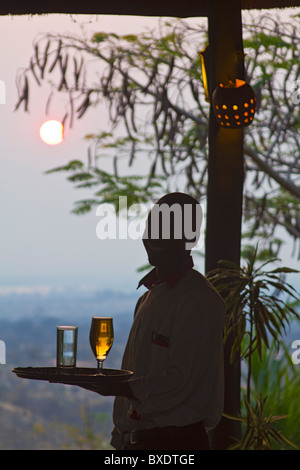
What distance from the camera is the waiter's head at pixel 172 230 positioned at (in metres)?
2.24

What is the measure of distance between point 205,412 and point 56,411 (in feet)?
16.8

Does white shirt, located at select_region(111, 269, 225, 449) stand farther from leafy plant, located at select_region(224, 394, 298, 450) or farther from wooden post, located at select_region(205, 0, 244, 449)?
wooden post, located at select_region(205, 0, 244, 449)

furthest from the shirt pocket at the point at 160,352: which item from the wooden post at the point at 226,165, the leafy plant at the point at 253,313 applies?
the wooden post at the point at 226,165

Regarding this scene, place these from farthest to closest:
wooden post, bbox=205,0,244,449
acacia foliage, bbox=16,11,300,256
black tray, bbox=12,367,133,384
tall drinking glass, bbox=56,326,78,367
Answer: acacia foliage, bbox=16,11,300,256, wooden post, bbox=205,0,244,449, tall drinking glass, bbox=56,326,78,367, black tray, bbox=12,367,133,384

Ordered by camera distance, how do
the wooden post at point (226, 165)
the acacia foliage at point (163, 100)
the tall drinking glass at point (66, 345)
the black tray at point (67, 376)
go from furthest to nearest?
1. the acacia foliage at point (163, 100)
2. the wooden post at point (226, 165)
3. the tall drinking glass at point (66, 345)
4. the black tray at point (67, 376)

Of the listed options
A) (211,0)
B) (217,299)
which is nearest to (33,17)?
(211,0)

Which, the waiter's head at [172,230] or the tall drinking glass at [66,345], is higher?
the waiter's head at [172,230]

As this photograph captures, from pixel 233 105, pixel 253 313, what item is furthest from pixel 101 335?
pixel 233 105

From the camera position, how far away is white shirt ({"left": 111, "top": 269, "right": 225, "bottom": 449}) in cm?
213

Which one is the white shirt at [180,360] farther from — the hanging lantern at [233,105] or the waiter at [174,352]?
the hanging lantern at [233,105]

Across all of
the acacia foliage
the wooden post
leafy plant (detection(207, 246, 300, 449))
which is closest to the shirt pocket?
leafy plant (detection(207, 246, 300, 449))

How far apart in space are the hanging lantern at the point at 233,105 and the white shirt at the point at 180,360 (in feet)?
4.48

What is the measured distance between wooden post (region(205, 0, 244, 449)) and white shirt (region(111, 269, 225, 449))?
137 cm

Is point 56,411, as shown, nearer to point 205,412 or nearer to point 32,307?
point 32,307
